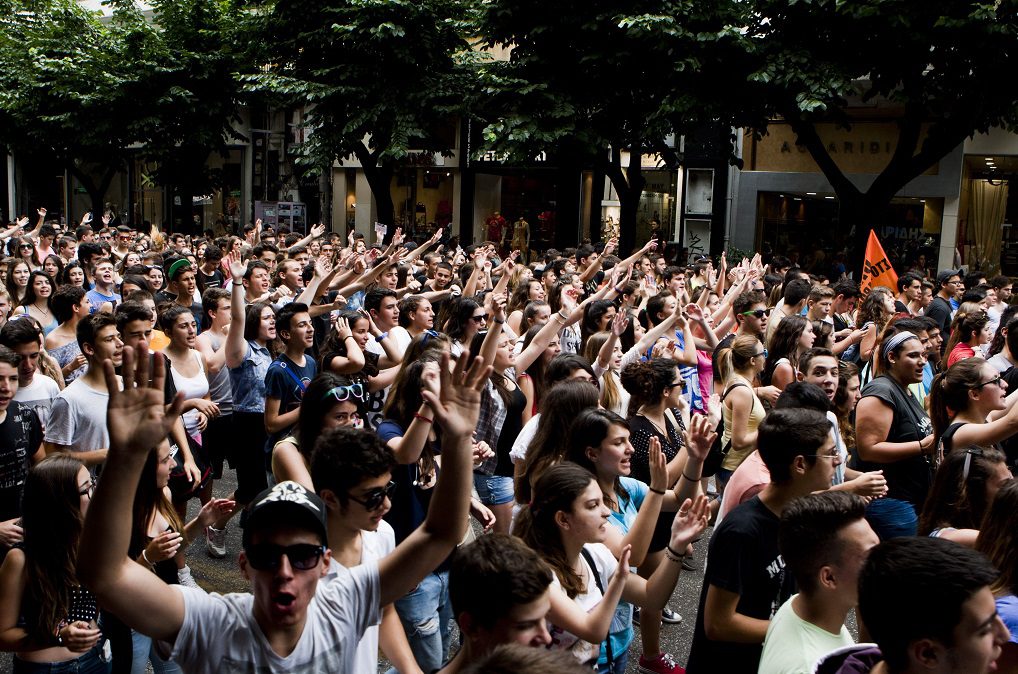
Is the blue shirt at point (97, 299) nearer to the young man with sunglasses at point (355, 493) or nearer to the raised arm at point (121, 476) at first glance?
the young man with sunglasses at point (355, 493)

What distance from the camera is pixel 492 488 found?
19.5ft

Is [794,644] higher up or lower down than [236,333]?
lower down

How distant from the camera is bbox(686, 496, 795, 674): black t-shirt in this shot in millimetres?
3525

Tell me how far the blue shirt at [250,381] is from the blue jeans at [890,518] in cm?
412

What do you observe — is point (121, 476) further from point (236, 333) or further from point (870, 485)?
point (236, 333)

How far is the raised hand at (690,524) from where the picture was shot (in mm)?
3510

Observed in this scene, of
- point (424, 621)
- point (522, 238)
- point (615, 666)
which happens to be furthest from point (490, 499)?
point (522, 238)

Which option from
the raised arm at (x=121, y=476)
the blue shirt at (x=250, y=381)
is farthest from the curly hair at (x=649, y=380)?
the raised arm at (x=121, y=476)

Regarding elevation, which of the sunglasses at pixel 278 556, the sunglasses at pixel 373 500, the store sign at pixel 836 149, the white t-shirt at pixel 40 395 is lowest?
the white t-shirt at pixel 40 395

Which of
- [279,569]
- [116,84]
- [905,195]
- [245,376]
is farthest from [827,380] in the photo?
[116,84]

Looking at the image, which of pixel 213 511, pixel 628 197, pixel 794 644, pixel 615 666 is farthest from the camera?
pixel 628 197

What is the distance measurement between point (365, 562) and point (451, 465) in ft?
3.09

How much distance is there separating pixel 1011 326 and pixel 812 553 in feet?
15.7

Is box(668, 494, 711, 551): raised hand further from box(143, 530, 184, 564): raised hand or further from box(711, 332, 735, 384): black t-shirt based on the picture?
box(711, 332, 735, 384): black t-shirt
